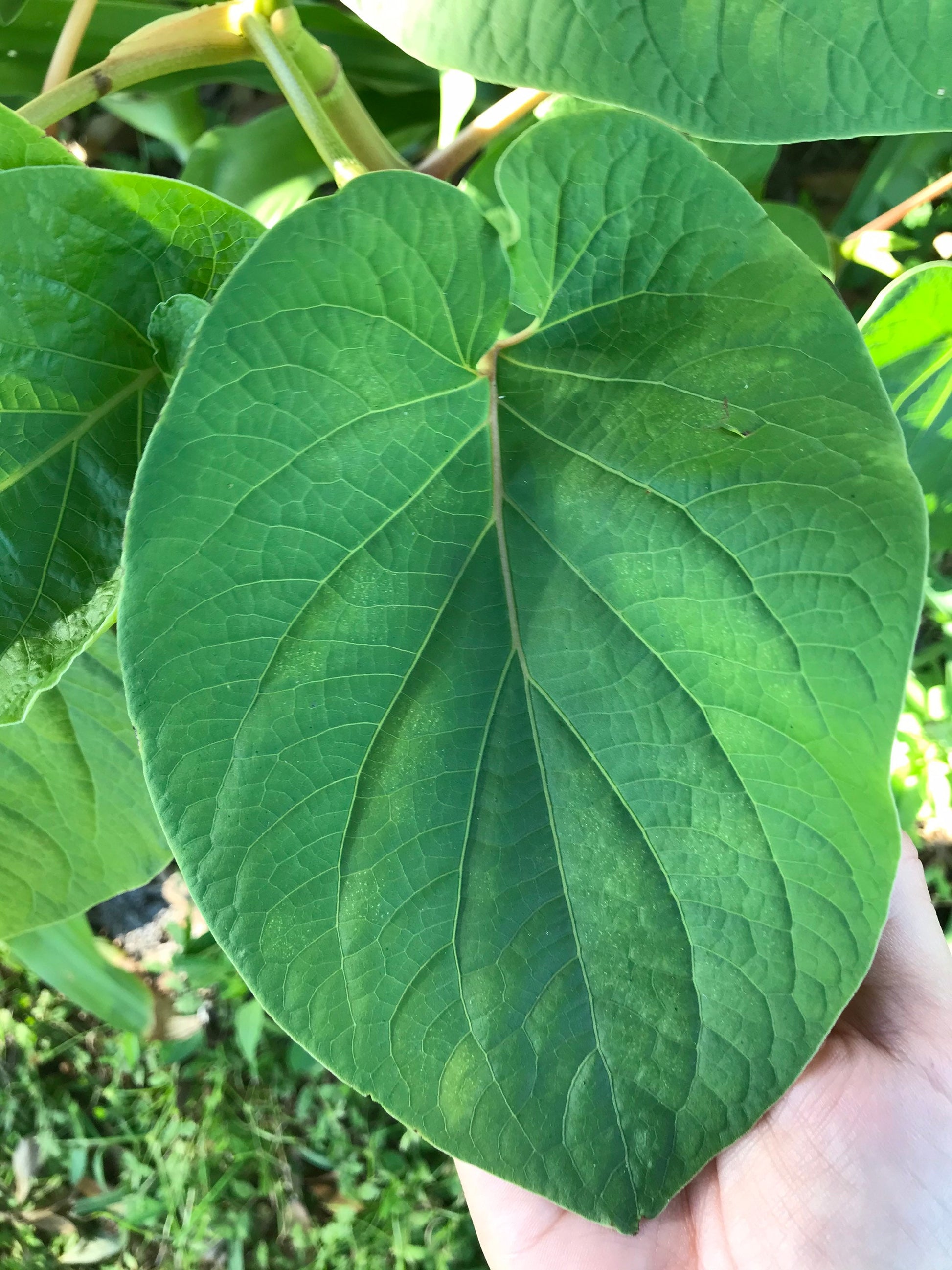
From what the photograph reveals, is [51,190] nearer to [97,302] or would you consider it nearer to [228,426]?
[97,302]

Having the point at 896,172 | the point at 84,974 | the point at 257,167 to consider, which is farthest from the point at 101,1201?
the point at 896,172

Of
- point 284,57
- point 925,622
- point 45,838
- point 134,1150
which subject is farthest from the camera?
point 134,1150

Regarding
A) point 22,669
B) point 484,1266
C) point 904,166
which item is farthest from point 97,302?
point 484,1266

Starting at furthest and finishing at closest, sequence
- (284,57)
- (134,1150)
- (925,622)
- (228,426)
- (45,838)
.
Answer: (134,1150)
(925,622)
(45,838)
(284,57)
(228,426)

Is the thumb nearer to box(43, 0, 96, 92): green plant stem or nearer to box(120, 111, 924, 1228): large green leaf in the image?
box(120, 111, 924, 1228): large green leaf

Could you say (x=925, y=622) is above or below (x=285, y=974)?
below

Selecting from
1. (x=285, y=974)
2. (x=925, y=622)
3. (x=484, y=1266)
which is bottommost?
(x=484, y=1266)
